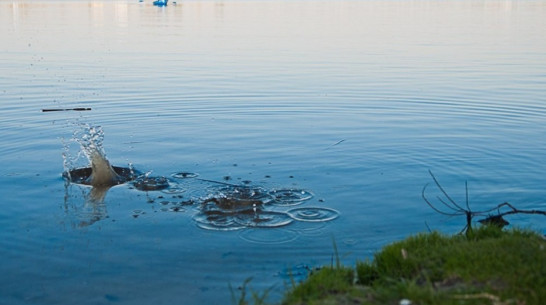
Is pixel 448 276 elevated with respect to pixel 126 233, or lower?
elevated

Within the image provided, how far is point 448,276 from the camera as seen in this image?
6.52m

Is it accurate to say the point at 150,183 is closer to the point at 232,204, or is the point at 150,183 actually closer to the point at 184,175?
the point at 184,175

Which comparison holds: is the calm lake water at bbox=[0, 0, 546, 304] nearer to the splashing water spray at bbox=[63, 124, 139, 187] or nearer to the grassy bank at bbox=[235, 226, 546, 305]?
the splashing water spray at bbox=[63, 124, 139, 187]

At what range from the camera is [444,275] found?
259 inches

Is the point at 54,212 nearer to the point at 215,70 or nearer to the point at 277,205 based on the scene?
the point at 277,205

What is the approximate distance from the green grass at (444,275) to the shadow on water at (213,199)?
Result: 3.28 meters

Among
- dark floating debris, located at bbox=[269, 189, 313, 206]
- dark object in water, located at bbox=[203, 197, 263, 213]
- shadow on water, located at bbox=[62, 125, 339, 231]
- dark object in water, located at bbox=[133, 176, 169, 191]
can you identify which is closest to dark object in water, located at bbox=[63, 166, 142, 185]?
shadow on water, located at bbox=[62, 125, 339, 231]

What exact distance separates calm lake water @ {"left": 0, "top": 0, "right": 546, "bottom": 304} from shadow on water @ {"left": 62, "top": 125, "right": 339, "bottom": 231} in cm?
7

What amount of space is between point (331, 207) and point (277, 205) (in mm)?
908

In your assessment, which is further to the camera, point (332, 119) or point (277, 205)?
point (332, 119)

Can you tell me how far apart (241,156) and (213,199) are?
130 inches

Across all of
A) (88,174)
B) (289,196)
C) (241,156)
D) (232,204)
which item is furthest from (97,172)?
(289,196)

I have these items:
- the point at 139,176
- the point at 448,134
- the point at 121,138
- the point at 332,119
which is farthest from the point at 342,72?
the point at 139,176

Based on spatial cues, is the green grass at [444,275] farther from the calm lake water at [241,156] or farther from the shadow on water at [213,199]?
the shadow on water at [213,199]
